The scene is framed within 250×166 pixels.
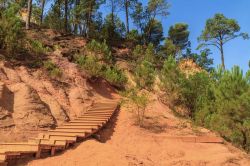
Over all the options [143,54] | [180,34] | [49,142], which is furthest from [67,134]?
[180,34]

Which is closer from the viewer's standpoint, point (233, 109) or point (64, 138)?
point (64, 138)

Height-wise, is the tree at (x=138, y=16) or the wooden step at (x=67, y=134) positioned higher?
the tree at (x=138, y=16)

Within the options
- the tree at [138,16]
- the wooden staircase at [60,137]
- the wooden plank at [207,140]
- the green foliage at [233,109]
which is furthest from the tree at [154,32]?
the wooden plank at [207,140]

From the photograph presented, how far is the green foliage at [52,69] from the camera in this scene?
13961mm

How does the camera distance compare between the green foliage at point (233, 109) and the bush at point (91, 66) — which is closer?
the green foliage at point (233, 109)

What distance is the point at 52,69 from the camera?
1438 cm

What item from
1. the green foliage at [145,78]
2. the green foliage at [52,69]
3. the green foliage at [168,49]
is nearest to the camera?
the green foliage at [52,69]

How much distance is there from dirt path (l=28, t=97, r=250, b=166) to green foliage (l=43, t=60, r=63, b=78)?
3262 millimetres

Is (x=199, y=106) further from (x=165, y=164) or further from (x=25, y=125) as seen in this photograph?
(x=25, y=125)

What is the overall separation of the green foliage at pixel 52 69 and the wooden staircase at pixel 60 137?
2564 mm

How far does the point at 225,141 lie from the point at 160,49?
15043mm

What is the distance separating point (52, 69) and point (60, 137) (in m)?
6.27

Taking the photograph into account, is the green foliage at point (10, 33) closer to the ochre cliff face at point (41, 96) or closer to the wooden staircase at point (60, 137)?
the ochre cliff face at point (41, 96)

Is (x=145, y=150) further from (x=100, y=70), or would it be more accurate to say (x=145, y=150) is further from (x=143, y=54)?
(x=143, y=54)
